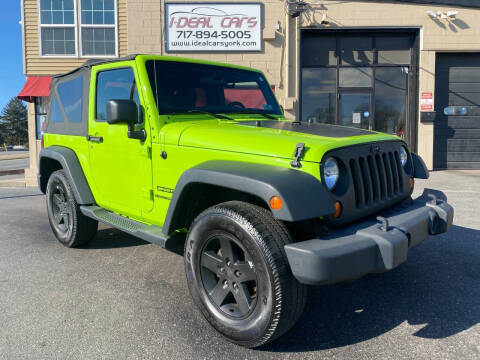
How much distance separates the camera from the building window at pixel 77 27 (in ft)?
40.8

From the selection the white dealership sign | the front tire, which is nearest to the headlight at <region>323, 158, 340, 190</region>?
the front tire

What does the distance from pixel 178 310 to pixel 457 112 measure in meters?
12.1

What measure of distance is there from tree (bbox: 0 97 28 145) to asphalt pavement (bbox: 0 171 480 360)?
80134mm

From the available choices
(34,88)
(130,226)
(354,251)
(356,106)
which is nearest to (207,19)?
(356,106)

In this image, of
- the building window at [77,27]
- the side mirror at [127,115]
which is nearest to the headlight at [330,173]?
the side mirror at [127,115]

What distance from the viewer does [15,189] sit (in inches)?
399

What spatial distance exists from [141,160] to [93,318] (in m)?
1.26

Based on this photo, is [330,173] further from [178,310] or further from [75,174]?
[75,174]

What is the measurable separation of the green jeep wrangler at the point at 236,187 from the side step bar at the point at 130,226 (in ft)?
0.05

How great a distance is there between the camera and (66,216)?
460 cm

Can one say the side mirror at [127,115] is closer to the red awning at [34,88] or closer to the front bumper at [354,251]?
the front bumper at [354,251]

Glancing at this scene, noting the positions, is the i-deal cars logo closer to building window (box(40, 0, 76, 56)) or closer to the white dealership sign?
the white dealership sign

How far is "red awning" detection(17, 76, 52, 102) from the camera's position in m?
11.8

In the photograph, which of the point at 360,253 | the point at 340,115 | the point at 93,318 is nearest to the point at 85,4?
the point at 340,115
